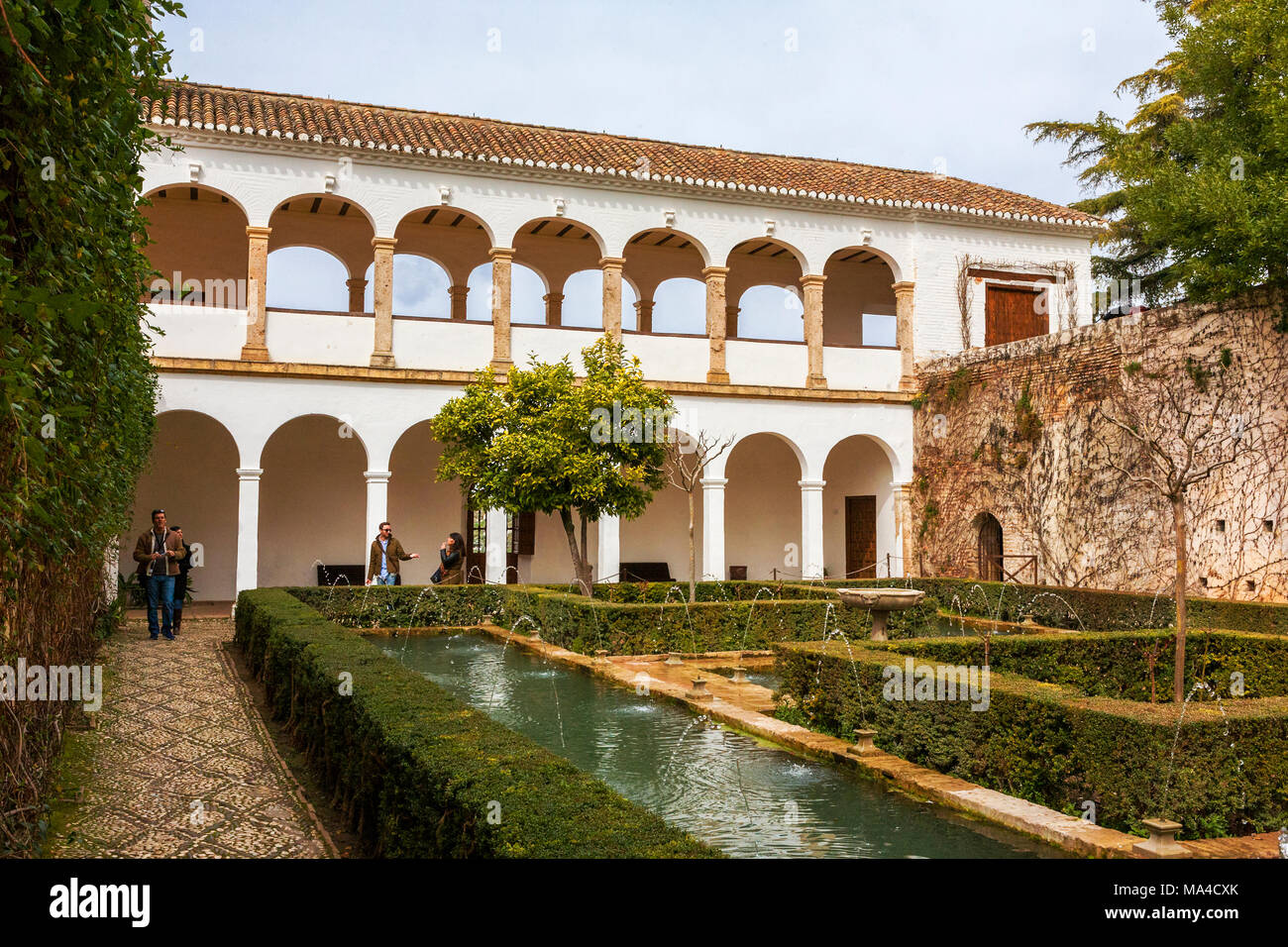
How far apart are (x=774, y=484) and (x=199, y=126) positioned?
13065 mm

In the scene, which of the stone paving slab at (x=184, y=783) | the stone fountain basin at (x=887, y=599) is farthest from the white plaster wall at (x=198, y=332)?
the stone fountain basin at (x=887, y=599)

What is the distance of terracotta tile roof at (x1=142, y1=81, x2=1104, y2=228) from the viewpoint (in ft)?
55.2

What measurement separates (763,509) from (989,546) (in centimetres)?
546

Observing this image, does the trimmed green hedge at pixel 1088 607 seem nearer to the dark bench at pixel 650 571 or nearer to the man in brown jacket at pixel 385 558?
the dark bench at pixel 650 571

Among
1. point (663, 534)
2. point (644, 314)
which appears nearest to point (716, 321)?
point (644, 314)

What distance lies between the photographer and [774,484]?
2266 cm

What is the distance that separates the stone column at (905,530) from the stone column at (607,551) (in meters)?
5.76

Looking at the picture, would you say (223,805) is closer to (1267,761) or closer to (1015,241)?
(1267,761)

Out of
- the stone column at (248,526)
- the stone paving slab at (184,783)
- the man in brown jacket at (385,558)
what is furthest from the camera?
the stone column at (248,526)

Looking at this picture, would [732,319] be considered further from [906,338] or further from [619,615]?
[619,615]

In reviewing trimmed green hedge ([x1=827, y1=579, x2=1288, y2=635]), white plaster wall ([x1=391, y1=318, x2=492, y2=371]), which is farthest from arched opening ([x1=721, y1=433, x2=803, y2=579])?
white plaster wall ([x1=391, y1=318, x2=492, y2=371])

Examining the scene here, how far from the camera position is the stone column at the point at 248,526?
637 inches

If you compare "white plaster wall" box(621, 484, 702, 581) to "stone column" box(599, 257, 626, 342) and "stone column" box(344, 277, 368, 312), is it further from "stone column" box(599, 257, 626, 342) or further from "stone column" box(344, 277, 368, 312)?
"stone column" box(344, 277, 368, 312)

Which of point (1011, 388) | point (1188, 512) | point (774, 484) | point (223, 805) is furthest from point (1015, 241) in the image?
point (223, 805)
